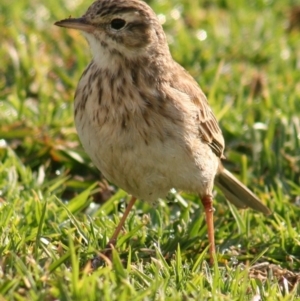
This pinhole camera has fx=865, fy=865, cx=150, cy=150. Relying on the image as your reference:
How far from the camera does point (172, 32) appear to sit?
Result: 9688 millimetres

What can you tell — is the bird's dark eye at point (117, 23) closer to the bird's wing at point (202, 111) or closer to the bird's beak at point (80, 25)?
the bird's beak at point (80, 25)

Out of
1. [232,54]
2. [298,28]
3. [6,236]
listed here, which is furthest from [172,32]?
[6,236]

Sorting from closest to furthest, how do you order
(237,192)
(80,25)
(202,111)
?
(80,25) → (202,111) → (237,192)

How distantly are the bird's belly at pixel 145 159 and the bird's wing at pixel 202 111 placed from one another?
0.66 ft

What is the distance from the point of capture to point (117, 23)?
593cm

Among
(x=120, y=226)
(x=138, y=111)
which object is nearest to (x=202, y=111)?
(x=138, y=111)

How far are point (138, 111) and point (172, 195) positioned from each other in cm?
132

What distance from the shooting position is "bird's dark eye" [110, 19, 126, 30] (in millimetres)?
5909

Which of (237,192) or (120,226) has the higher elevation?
(120,226)

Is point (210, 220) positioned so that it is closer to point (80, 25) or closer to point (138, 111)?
point (138, 111)

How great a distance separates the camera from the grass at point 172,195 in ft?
16.2

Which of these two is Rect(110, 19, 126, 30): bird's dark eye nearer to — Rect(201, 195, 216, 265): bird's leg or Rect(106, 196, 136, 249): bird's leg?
Rect(106, 196, 136, 249): bird's leg

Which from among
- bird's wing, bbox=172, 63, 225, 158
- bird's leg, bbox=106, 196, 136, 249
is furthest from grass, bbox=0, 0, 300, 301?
bird's wing, bbox=172, 63, 225, 158

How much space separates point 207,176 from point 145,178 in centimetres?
52
